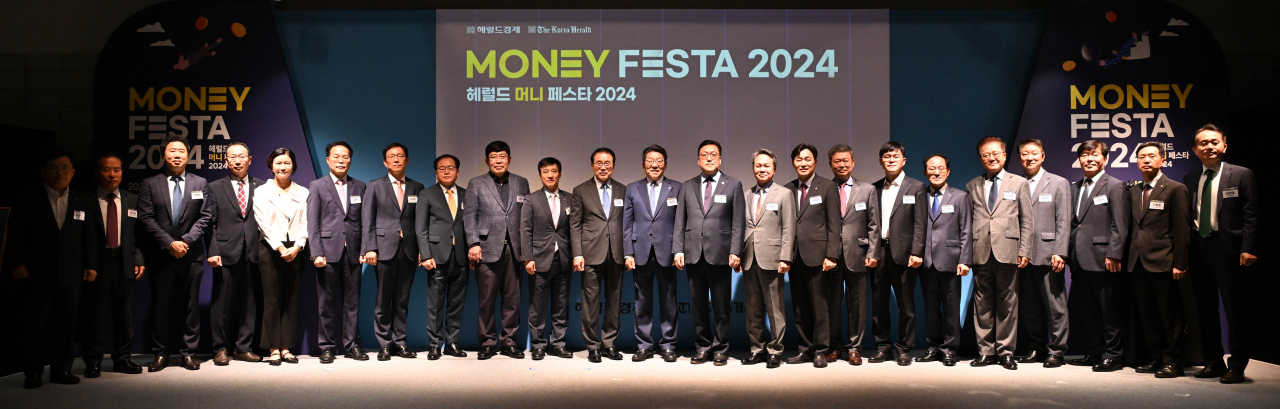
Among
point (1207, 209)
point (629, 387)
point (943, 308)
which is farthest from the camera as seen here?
point (943, 308)

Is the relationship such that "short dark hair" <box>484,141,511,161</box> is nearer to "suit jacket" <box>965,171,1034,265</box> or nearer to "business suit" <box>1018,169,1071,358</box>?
"suit jacket" <box>965,171,1034,265</box>

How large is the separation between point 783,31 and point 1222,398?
3.74m

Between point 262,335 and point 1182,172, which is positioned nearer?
point 262,335

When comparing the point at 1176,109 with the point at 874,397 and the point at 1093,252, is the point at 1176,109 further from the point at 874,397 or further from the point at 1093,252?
the point at 874,397

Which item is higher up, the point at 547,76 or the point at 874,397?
the point at 547,76

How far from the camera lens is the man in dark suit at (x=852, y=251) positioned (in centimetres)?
512

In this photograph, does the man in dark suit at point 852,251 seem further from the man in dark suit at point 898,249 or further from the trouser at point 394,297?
the trouser at point 394,297

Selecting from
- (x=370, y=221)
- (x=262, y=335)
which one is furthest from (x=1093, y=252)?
(x=262, y=335)

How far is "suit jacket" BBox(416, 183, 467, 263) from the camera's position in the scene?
17.9ft

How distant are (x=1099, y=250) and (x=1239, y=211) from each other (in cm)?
77

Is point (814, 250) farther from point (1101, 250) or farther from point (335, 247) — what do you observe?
point (335, 247)

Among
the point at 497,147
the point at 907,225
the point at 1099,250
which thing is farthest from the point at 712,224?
the point at 1099,250

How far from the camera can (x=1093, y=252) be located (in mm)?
5035

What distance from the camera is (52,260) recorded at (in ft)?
14.9
